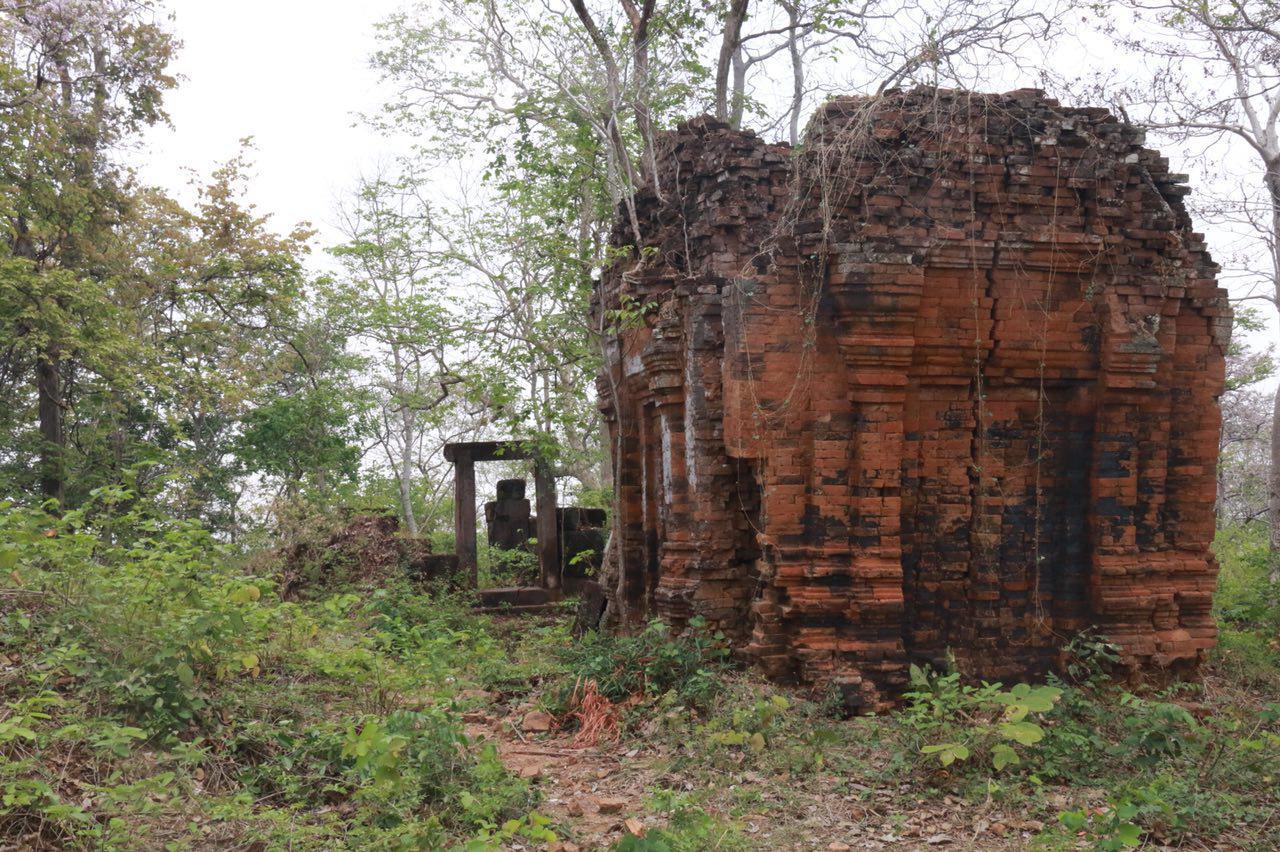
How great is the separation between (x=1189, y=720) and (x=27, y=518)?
7.61 meters

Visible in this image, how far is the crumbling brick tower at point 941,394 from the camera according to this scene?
7.59 meters

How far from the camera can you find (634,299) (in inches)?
367

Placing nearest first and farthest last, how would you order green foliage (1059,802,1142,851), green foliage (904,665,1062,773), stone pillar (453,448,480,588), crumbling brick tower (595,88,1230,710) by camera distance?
green foliage (1059,802,1142,851)
green foliage (904,665,1062,773)
crumbling brick tower (595,88,1230,710)
stone pillar (453,448,480,588)

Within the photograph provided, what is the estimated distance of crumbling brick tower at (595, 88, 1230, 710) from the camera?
7.59 metres

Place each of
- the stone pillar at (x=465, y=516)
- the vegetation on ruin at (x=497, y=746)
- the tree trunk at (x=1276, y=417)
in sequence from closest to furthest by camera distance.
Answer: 1. the vegetation on ruin at (x=497, y=746)
2. the tree trunk at (x=1276, y=417)
3. the stone pillar at (x=465, y=516)

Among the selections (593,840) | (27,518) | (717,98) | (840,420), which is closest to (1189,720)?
(840,420)

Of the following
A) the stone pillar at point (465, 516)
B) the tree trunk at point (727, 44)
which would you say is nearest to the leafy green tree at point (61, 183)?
the stone pillar at point (465, 516)

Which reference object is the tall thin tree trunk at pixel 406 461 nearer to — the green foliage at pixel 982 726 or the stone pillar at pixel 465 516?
the stone pillar at pixel 465 516

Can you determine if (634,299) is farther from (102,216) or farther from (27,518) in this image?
(102,216)

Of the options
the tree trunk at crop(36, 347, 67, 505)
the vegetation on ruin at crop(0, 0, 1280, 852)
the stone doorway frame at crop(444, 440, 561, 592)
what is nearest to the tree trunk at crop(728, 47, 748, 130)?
the vegetation on ruin at crop(0, 0, 1280, 852)

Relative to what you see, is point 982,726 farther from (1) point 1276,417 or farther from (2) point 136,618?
(1) point 1276,417

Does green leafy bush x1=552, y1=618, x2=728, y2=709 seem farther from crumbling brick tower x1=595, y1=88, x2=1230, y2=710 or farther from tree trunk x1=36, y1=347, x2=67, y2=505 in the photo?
tree trunk x1=36, y1=347, x2=67, y2=505

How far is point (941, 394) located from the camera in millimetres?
7941

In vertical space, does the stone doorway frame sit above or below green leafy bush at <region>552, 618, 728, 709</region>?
above
